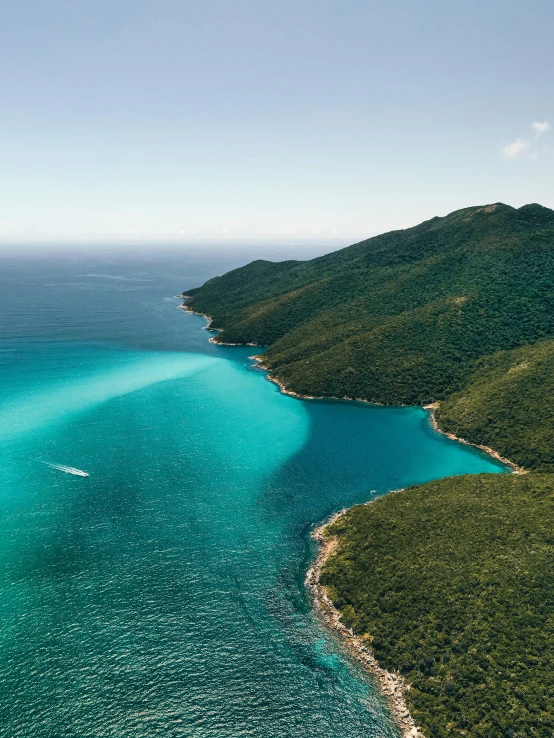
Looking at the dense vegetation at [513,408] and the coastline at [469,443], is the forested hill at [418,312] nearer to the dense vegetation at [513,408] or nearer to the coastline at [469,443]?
the coastline at [469,443]

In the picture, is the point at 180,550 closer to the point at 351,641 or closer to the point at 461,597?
the point at 351,641

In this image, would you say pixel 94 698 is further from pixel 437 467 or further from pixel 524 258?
pixel 524 258

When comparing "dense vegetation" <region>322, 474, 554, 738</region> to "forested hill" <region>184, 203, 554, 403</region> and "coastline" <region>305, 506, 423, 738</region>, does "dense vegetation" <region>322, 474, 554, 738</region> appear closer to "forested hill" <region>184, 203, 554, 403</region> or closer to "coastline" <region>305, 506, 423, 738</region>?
"coastline" <region>305, 506, 423, 738</region>

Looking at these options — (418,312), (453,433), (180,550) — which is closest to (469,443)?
(453,433)

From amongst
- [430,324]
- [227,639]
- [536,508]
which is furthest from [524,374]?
[227,639]

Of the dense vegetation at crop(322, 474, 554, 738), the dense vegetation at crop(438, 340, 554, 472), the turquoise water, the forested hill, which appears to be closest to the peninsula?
the dense vegetation at crop(322, 474, 554, 738)

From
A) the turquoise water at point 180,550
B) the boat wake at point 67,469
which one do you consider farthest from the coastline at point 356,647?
the boat wake at point 67,469
